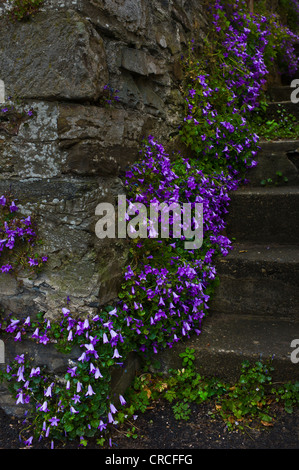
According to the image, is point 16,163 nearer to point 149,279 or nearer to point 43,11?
point 43,11

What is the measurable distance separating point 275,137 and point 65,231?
263cm

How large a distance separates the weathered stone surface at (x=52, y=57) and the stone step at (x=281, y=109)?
264 centimetres

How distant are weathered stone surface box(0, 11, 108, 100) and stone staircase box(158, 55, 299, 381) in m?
1.56

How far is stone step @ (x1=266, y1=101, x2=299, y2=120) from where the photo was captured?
4078mm

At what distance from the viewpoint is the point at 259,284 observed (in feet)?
8.71

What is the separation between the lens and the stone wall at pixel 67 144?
76.4 inches

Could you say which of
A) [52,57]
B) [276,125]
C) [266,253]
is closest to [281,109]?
[276,125]

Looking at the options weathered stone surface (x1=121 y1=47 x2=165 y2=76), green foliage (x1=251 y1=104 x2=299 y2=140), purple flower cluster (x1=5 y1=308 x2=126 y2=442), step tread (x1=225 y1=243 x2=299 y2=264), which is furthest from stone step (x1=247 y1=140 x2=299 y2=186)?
purple flower cluster (x1=5 y1=308 x2=126 y2=442)

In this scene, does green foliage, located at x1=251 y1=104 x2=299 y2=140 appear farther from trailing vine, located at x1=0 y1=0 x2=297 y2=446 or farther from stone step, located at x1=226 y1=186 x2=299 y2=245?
stone step, located at x1=226 y1=186 x2=299 y2=245

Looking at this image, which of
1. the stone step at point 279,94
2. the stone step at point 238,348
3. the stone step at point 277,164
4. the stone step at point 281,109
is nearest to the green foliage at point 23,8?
the stone step at point 238,348

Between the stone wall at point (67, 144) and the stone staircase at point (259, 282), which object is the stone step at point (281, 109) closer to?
the stone staircase at point (259, 282)

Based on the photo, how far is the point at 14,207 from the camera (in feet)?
6.86

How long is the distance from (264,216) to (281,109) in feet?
5.51

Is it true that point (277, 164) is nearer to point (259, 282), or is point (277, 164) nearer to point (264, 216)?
point (264, 216)
